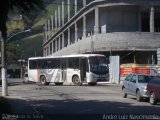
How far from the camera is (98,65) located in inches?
1893

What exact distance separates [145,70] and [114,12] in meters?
15.3

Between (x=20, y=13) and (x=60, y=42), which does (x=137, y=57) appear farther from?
(x=20, y=13)

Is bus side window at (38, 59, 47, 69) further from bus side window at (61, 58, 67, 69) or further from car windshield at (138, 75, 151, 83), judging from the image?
car windshield at (138, 75, 151, 83)

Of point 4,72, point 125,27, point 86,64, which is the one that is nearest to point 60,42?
point 125,27

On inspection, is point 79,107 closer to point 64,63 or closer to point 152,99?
point 152,99

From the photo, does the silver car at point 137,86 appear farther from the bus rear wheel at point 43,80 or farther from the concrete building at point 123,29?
the concrete building at point 123,29

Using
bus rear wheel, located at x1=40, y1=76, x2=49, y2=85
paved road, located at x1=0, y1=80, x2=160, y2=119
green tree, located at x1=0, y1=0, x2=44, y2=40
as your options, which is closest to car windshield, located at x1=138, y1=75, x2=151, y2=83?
paved road, located at x1=0, y1=80, x2=160, y2=119

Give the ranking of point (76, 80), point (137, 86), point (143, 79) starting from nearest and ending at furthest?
point (137, 86) < point (143, 79) < point (76, 80)

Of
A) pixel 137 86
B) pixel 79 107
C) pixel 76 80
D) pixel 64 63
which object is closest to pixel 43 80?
pixel 64 63

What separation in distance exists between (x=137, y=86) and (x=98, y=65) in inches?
778

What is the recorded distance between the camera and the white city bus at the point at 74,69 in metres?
47.9

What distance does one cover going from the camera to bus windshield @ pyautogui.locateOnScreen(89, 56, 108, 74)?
47.8m

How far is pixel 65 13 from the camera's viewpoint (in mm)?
104375

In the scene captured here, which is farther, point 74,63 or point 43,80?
point 43,80
